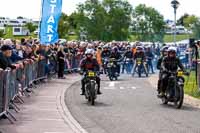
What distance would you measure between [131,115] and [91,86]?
320 cm

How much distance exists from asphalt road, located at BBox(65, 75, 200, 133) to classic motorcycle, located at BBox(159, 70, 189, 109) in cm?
23

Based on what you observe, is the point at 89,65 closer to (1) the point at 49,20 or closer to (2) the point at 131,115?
(2) the point at 131,115

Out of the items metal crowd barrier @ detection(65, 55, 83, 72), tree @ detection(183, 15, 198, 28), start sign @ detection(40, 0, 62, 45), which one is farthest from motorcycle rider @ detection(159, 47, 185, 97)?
tree @ detection(183, 15, 198, 28)

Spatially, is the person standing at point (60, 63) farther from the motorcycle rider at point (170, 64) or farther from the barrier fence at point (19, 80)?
the motorcycle rider at point (170, 64)

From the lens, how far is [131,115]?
16.5 m

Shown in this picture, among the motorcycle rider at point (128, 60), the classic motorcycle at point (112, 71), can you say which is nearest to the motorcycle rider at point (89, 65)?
the classic motorcycle at point (112, 71)

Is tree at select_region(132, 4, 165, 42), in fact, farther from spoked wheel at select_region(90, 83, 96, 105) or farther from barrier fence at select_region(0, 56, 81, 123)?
spoked wheel at select_region(90, 83, 96, 105)

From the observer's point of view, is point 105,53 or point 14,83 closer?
point 14,83

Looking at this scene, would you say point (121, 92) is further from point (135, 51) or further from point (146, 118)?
point (135, 51)

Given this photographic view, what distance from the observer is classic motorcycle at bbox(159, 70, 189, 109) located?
18.2 meters

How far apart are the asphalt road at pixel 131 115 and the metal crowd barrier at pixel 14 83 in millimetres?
1550

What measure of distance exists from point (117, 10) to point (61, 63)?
4162 centimetres

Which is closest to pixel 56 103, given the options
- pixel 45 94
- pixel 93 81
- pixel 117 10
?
pixel 93 81

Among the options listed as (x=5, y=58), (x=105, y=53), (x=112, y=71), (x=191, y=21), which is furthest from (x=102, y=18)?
(x=5, y=58)
